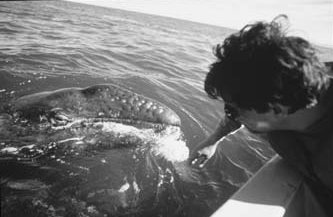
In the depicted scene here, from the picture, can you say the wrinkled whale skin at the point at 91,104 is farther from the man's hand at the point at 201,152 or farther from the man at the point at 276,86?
the man at the point at 276,86

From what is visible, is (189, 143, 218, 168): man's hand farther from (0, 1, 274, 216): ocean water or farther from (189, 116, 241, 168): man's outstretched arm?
(0, 1, 274, 216): ocean water

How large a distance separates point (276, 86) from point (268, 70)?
0.15m

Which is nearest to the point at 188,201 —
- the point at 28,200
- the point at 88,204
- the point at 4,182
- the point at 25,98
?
the point at 88,204

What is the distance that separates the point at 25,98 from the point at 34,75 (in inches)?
142

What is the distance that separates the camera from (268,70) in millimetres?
2340

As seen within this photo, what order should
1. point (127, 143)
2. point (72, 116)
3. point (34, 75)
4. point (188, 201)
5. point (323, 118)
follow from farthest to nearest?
point (34, 75) → point (127, 143) → point (72, 116) → point (188, 201) → point (323, 118)

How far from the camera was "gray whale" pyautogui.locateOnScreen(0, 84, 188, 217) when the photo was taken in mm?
3318

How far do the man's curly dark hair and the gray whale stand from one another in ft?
5.91

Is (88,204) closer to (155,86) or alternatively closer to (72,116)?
(72,116)

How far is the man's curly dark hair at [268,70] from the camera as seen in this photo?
7.69ft

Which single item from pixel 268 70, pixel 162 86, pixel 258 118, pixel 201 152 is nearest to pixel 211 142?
pixel 201 152

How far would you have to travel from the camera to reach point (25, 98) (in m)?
4.43

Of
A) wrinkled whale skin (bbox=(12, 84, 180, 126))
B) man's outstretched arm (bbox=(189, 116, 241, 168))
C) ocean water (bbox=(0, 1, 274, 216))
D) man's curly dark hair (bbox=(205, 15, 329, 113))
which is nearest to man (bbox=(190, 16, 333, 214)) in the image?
man's curly dark hair (bbox=(205, 15, 329, 113))

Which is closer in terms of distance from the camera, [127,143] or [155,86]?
[127,143]
